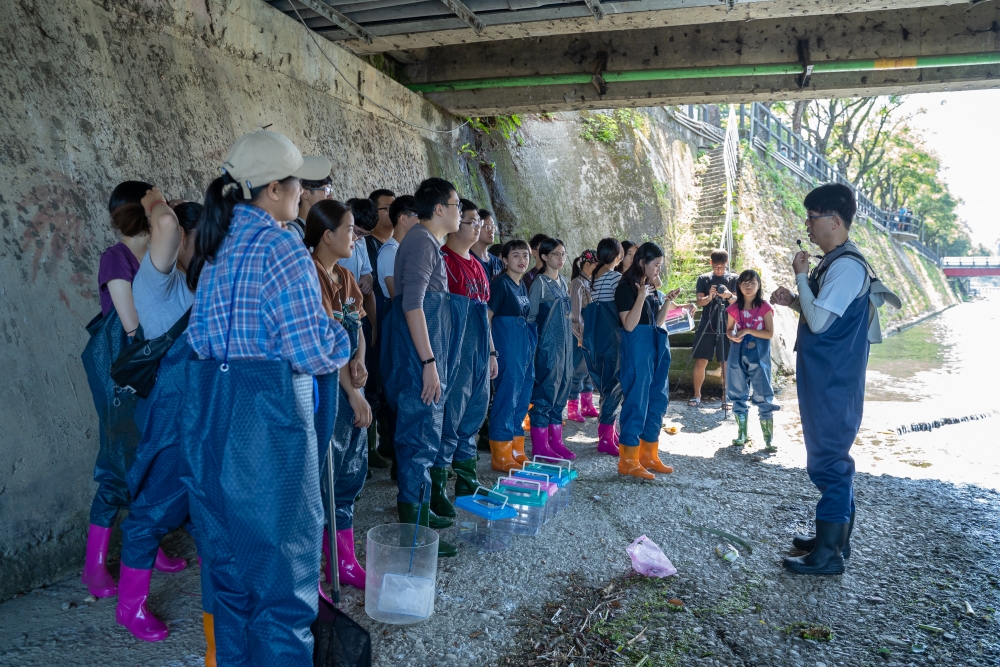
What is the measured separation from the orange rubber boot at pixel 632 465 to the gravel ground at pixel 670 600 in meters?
0.33

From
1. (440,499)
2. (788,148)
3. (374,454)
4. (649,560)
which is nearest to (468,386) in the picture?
(440,499)

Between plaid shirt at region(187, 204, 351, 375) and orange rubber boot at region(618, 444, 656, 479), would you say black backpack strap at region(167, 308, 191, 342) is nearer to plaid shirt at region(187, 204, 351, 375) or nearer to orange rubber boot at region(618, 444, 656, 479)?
plaid shirt at region(187, 204, 351, 375)

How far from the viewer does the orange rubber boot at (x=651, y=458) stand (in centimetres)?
557

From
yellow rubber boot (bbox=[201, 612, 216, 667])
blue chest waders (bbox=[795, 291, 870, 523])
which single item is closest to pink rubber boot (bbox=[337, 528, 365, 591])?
yellow rubber boot (bbox=[201, 612, 216, 667])

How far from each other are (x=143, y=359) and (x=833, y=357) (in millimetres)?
3331

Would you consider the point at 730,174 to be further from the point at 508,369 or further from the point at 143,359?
the point at 143,359

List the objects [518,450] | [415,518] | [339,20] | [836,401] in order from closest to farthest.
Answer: [836,401], [415,518], [518,450], [339,20]

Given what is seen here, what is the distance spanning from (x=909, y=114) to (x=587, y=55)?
3176 cm

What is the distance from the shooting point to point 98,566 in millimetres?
3191

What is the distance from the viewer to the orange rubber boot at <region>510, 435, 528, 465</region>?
555 cm

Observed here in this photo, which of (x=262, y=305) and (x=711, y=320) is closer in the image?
(x=262, y=305)

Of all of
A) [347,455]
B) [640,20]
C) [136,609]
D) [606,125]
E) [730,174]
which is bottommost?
[136,609]

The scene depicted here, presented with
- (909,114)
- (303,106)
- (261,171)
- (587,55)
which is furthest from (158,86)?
(909,114)

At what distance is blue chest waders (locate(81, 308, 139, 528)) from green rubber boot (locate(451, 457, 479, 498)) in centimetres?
207
